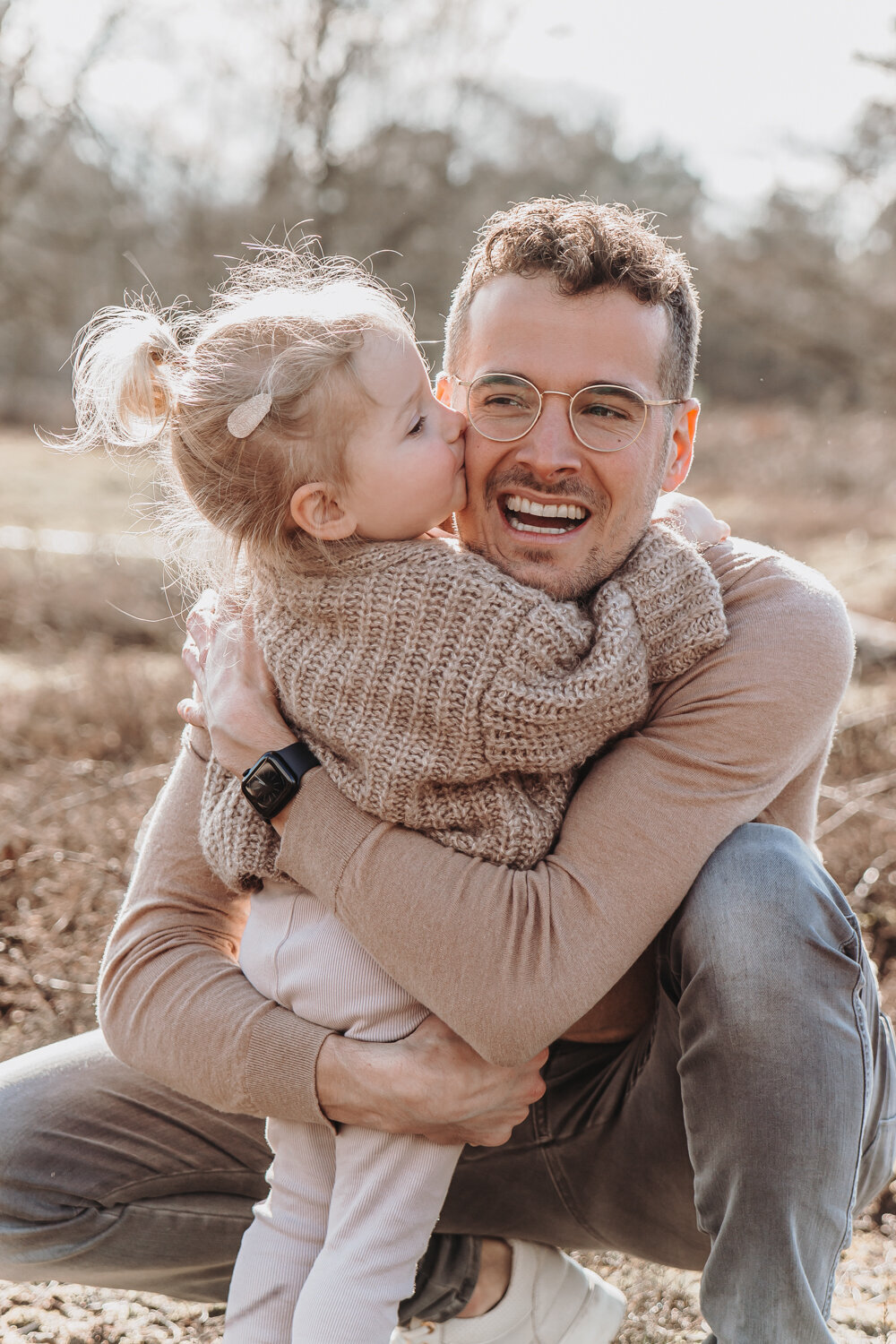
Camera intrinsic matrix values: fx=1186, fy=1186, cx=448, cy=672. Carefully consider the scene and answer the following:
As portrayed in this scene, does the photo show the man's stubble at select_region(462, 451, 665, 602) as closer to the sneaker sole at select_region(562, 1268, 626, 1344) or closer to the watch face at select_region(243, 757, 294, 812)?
the watch face at select_region(243, 757, 294, 812)

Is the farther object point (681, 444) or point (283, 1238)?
point (681, 444)

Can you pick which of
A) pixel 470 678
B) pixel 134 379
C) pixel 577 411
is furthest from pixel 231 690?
pixel 577 411

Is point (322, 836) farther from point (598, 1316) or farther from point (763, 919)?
point (598, 1316)

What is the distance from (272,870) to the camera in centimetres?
195

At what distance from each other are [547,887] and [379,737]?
13.6 inches

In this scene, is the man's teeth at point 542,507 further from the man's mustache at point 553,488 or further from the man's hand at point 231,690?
the man's hand at point 231,690

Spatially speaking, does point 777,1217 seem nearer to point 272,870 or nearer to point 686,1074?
point 686,1074

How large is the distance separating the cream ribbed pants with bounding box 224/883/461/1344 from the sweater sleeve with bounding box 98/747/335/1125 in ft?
0.22

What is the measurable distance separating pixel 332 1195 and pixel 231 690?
83 cm

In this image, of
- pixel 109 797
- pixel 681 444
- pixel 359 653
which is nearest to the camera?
pixel 359 653

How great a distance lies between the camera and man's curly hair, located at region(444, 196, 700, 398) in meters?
2.08

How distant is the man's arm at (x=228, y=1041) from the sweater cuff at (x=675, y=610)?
0.64 m

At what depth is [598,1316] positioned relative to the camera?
230 cm

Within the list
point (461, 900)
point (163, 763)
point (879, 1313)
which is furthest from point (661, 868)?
point (163, 763)
